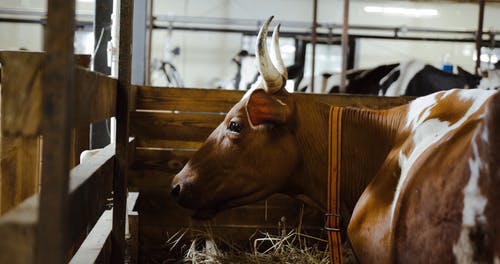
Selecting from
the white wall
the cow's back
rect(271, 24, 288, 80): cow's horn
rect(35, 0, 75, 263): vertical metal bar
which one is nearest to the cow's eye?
rect(271, 24, 288, 80): cow's horn

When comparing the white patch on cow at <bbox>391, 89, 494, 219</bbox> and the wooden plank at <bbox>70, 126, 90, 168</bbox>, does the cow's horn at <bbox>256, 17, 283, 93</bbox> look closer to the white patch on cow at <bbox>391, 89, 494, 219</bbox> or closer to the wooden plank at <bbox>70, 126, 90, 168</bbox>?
the white patch on cow at <bbox>391, 89, 494, 219</bbox>

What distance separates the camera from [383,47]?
543 inches

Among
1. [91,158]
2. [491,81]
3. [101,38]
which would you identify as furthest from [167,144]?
[491,81]

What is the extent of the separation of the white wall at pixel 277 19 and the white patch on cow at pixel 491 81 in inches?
237

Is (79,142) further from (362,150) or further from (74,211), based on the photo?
(74,211)

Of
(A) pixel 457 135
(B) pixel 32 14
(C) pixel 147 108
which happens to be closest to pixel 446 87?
(C) pixel 147 108

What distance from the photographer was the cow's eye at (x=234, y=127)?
2.65 metres

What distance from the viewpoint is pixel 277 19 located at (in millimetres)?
13883

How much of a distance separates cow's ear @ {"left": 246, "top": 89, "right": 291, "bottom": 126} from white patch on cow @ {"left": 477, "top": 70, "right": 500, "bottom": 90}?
5463 millimetres

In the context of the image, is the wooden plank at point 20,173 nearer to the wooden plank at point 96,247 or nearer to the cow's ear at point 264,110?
the wooden plank at point 96,247

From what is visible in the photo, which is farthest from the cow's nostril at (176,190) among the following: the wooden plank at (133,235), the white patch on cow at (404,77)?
the white patch on cow at (404,77)

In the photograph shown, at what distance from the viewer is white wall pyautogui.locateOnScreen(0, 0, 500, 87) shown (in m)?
13.3

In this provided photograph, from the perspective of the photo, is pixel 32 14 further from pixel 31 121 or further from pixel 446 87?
pixel 31 121

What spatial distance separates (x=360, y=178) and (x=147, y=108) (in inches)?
70.8
